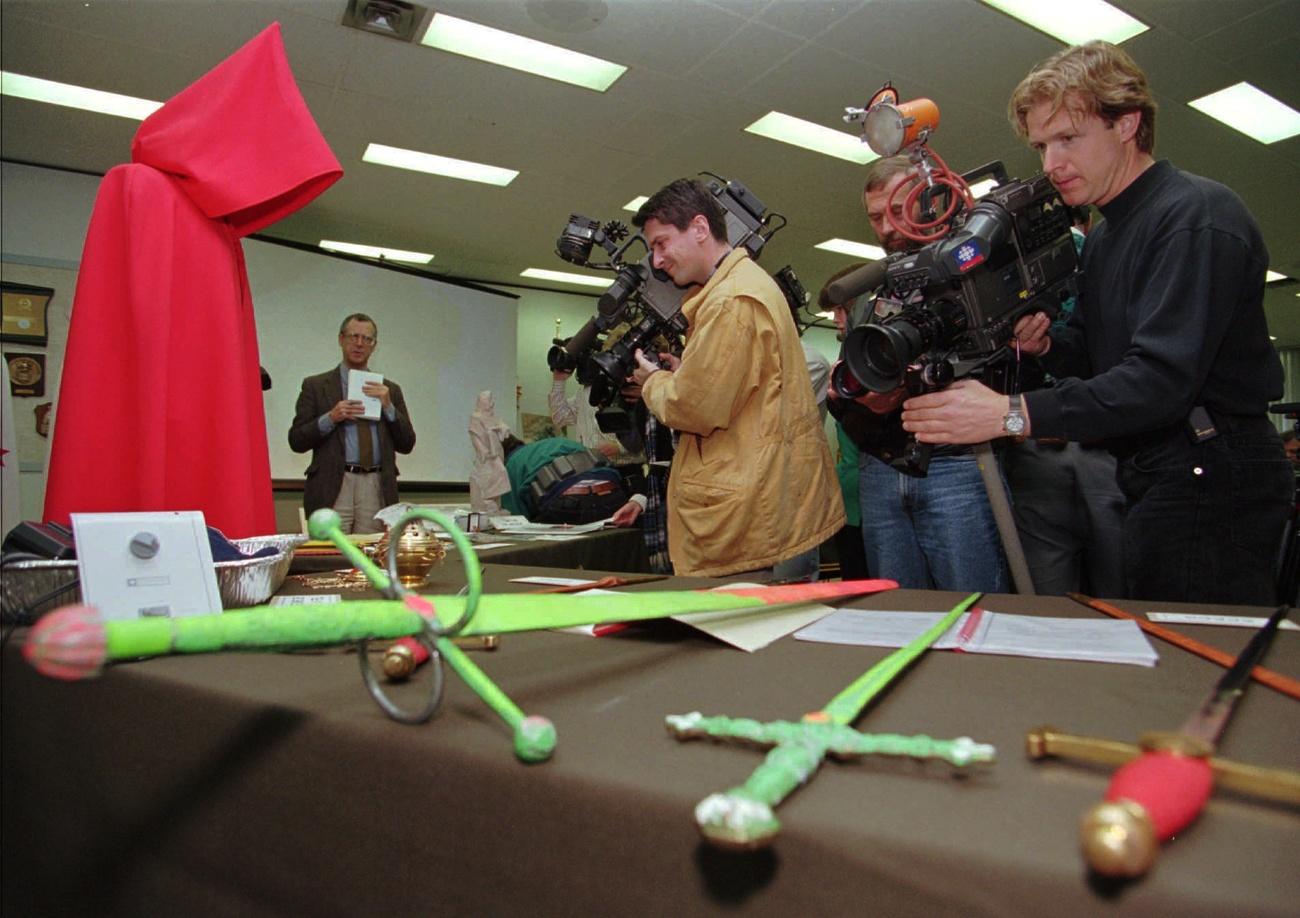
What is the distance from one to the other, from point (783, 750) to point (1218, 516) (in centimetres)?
93

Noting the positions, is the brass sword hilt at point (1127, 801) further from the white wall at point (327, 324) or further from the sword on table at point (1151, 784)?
the white wall at point (327, 324)

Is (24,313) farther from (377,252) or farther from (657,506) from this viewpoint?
Result: (657,506)

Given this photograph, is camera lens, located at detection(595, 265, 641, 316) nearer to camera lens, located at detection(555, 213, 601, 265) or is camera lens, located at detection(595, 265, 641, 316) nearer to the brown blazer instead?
camera lens, located at detection(555, 213, 601, 265)

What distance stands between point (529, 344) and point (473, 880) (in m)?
7.60

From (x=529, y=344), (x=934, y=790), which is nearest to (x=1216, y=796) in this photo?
(x=934, y=790)

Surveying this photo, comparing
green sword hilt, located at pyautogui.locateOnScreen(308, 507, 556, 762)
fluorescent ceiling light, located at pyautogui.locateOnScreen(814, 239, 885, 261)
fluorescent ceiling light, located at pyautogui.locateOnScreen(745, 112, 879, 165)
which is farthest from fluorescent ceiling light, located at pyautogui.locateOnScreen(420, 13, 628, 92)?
green sword hilt, located at pyautogui.locateOnScreen(308, 507, 556, 762)

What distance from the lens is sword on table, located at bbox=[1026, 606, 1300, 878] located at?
22cm

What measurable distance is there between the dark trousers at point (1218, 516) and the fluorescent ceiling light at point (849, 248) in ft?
17.7

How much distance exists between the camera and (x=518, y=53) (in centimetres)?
354

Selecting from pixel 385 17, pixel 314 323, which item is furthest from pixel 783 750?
pixel 314 323

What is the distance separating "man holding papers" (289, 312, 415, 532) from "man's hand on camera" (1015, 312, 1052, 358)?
256cm

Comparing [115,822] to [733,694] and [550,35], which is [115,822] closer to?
[733,694]

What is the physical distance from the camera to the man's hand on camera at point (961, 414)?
3.51 feet

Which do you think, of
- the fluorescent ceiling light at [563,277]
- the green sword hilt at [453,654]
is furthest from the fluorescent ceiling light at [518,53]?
the green sword hilt at [453,654]
